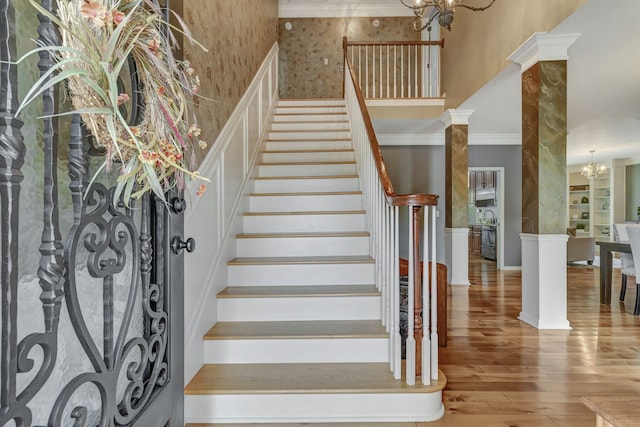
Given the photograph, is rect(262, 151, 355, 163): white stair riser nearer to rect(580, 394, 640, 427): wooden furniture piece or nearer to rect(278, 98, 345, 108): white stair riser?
rect(278, 98, 345, 108): white stair riser

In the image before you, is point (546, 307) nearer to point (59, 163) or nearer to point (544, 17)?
point (544, 17)

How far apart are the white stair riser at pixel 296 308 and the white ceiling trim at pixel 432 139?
187 inches

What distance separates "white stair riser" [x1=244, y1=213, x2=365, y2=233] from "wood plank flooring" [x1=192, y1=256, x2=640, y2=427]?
1.24 metres

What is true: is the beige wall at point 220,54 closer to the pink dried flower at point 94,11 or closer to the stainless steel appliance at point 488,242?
the pink dried flower at point 94,11

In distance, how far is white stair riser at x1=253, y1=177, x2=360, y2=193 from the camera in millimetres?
3324

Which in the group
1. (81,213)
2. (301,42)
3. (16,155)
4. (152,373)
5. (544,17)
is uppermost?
(301,42)

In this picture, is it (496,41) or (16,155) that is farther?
(496,41)

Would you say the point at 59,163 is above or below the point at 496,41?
below

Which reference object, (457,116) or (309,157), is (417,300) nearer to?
(309,157)

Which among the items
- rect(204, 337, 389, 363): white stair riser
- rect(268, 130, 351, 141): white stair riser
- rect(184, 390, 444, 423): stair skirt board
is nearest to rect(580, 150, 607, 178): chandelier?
rect(268, 130, 351, 141): white stair riser

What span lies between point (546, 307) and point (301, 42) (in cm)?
645


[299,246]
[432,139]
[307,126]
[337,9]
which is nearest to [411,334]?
[299,246]

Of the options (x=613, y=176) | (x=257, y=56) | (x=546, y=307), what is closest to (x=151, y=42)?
(x=257, y=56)

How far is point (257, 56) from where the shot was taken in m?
3.90
